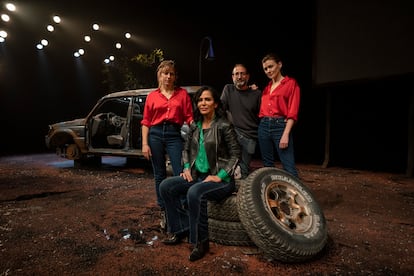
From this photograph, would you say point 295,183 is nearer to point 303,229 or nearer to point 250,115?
point 303,229

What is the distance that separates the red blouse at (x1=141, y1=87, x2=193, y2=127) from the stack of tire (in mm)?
990

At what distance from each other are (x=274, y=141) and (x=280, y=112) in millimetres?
330

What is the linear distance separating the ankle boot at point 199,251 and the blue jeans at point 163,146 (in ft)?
2.80

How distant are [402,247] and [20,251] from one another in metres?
3.55

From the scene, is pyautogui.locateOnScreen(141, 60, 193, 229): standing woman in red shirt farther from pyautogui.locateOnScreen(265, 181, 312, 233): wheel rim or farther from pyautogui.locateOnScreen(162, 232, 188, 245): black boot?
pyautogui.locateOnScreen(265, 181, 312, 233): wheel rim

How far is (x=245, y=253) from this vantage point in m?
2.46

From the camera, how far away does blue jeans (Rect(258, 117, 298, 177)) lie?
3.07m

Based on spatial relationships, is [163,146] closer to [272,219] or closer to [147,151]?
[147,151]

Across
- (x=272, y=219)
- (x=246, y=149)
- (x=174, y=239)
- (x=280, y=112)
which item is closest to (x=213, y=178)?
(x=272, y=219)

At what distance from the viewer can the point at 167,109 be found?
297 cm

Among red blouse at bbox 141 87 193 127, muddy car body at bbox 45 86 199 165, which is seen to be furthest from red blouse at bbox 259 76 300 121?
muddy car body at bbox 45 86 199 165

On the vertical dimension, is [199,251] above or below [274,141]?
below

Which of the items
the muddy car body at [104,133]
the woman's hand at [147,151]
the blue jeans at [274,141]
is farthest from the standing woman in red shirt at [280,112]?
the muddy car body at [104,133]

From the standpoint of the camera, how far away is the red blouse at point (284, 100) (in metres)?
3.01
